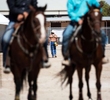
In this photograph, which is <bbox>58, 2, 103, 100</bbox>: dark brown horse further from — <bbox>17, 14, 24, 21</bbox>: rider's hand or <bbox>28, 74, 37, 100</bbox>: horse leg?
<bbox>17, 14, 24, 21</bbox>: rider's hand

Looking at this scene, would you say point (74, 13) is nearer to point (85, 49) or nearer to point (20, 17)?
point (85, 49)

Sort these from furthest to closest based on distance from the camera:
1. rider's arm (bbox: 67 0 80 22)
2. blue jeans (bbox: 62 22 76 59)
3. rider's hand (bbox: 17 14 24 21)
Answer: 1. blue jeans (bbox: 62 22 76 59)
2. rider's arm (bbox: 67 0 80 22)
3. rider's hand (bbox: 17 14 24 21)

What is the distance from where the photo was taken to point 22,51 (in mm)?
9453

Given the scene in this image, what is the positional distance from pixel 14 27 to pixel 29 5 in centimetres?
67

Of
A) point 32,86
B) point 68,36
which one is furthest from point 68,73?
point 32,86

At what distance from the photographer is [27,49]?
944 cm

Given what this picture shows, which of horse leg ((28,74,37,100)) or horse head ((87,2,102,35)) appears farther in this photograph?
horse leg ((28,74,37,100))

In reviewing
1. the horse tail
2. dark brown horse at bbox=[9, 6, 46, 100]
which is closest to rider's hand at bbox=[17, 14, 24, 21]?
dark brown horse at bbox=[9, 6, 46, 100]

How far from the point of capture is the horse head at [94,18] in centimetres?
930

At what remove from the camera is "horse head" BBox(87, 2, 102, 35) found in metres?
9.30

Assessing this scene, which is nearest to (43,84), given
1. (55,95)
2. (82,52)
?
(55,95)

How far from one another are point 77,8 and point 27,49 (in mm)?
2085

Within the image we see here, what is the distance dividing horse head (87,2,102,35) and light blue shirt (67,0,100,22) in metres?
0.85

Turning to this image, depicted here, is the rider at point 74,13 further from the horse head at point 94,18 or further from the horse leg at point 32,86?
the horse leg at point 32,86
